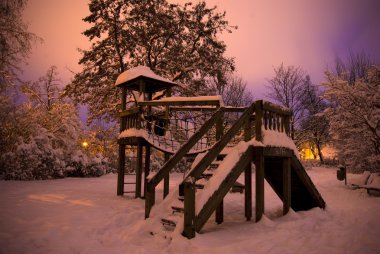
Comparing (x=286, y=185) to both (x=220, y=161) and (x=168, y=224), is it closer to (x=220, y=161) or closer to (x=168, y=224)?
(x=220, y=161)

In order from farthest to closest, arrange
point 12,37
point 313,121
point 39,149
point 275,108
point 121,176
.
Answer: point 313,121 < point 39,149 < point 12,37 < point 121,176 < point 275,108

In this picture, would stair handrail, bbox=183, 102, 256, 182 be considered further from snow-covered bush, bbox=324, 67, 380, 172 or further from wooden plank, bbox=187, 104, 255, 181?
snow-covered bush, bbox=324, 67, 380, 172

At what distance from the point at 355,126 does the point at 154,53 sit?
11921mm

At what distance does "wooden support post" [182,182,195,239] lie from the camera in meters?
5.54

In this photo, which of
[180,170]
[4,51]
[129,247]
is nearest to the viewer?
[129,247]

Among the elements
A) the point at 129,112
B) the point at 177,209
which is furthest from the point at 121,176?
the point at 177,209

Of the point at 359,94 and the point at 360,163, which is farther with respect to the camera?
the point at 360,163

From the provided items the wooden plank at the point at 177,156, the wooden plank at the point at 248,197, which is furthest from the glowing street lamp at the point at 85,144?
the wooden plank at the point at 177,156

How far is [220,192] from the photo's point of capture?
610 centimetres

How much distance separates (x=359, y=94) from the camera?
47.8ft

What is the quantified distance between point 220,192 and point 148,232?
1.69 m

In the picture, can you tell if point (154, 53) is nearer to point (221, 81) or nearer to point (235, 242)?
point (221, 81)

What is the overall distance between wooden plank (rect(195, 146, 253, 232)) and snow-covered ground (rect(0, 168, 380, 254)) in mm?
339

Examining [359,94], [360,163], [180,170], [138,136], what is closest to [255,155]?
[138,136]
